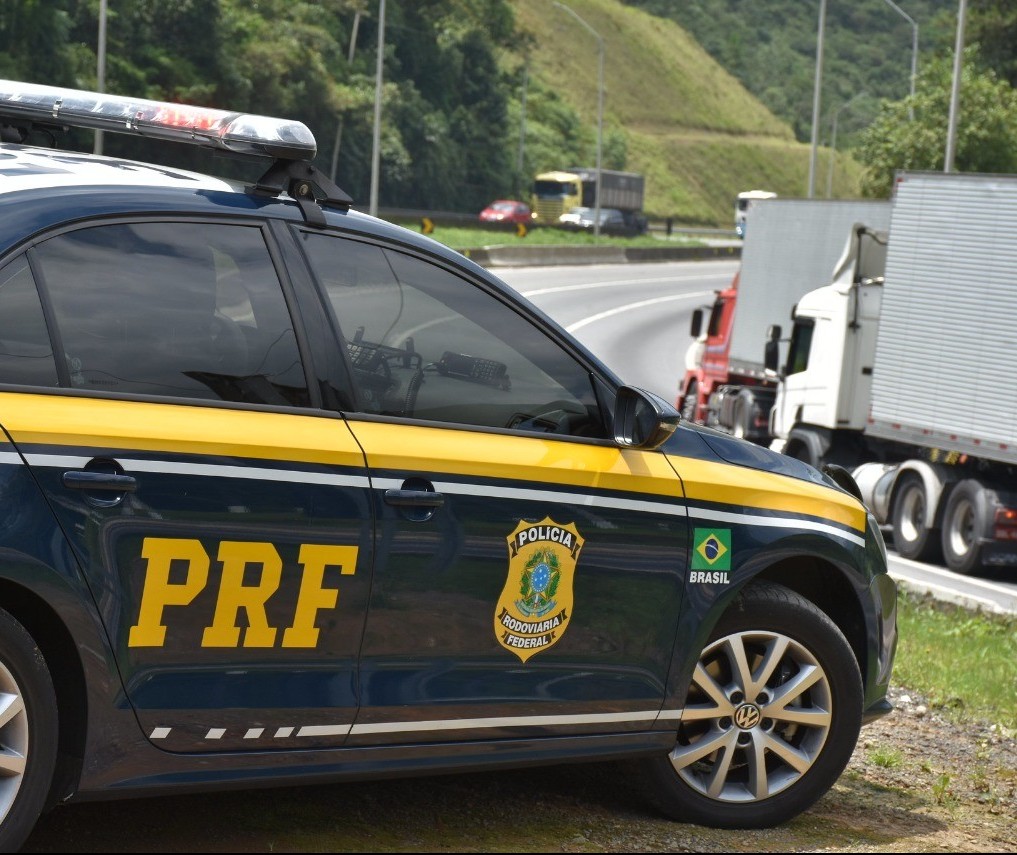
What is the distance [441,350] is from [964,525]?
11.3 meters

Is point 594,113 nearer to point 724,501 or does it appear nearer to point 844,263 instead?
point 844,263

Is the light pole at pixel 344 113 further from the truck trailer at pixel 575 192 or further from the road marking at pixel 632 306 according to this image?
the road marking at pixel 632 306

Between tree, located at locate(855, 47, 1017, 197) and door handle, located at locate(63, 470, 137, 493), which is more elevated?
tree, located at locate(855, 47, 1017, 197)

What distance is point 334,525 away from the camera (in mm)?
4121

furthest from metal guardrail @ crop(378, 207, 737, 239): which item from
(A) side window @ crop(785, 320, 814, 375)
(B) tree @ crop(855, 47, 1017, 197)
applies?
(A) side window @ crop(785, 320, 814, 375)

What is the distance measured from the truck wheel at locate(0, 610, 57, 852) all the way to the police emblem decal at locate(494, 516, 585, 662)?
122 cm

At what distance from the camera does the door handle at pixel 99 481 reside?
3754 millimetres

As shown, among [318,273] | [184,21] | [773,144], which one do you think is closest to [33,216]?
[318,273]

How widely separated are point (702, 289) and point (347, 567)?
53643 millimetres

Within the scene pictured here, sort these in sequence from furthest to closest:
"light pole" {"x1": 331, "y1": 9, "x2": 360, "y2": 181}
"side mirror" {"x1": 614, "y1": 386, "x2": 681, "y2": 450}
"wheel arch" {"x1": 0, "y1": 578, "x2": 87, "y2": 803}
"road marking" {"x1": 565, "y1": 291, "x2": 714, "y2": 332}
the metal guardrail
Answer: "light pole" {"x1": 331, "y1": 9, "x2": 360, "y2": 181} → the metal guardrail → "road marking" {"x1": 565, "y1": 291, "x2": 714, "y2": 332} → "side mirror" {"x1": 614, "y1": 386, "x2": 681, "y2": 450} → "wheel arch" {"x1": 0, "y1": 578, "x2": 87, "y2": 803}

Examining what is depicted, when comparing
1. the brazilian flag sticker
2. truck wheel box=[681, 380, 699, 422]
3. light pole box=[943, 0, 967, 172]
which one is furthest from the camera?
light pole box=[943, 0, 967, 172]

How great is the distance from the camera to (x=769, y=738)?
16.7 feet

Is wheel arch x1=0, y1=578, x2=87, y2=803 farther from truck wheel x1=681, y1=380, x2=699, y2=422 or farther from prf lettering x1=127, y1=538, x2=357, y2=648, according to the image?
truck wheel x1=681, y1=380, x2=699, y2=422

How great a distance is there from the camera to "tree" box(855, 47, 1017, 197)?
50219 millimetres
